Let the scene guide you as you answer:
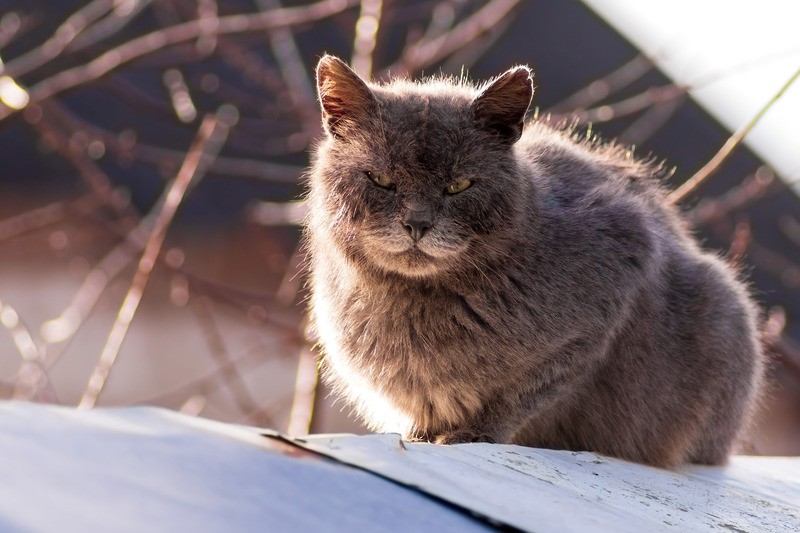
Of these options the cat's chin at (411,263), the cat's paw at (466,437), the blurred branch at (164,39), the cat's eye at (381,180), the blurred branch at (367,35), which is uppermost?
the blurred branch at (367,35)

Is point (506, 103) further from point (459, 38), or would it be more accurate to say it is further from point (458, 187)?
point (459, 38)

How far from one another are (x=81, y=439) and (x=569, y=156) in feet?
6.45

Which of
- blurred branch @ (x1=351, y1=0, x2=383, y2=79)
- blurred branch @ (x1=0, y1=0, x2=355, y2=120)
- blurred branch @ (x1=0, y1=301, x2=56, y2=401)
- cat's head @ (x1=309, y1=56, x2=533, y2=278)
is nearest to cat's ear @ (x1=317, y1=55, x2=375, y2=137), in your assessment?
cat's head @ (x1=309, y1=56, x2=533, y2=278)

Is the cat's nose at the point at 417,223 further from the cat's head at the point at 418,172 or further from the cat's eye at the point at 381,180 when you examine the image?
the cat's eye at the point at 381,180

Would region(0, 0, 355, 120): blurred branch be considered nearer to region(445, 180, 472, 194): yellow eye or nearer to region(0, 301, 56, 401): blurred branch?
region(0, 301, 56, 401): blurred branch

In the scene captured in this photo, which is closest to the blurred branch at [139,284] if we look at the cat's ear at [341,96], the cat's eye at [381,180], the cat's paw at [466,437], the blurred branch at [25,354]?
the blurred branch at [25,354]

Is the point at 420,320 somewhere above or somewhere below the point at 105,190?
below

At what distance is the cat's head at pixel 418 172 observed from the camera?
6.98ft

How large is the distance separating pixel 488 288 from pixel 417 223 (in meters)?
0.32

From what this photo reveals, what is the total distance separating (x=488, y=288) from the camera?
90.3 inches

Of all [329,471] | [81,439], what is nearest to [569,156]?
[329,471]

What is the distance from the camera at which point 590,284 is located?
238 centimetres

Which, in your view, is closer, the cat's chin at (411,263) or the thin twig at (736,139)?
the cat's chin at (411,263)

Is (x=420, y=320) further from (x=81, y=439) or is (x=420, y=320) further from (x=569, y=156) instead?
(x=81, y=439)
